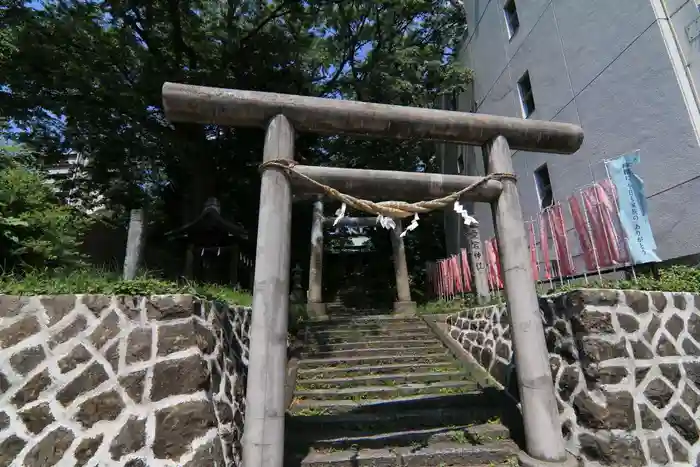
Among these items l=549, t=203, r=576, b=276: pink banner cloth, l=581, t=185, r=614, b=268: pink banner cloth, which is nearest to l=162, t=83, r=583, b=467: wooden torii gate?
l=581, t=185, r=614, b=268: pink banner cloth

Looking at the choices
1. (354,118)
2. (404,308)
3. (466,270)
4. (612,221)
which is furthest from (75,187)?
(612,221)

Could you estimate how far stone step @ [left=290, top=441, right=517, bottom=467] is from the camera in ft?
14.9

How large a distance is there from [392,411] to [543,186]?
7800 mm

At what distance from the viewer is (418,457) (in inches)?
183

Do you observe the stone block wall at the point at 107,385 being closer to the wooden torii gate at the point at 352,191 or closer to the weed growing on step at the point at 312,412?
the wooden torii gate at the point at 352,191

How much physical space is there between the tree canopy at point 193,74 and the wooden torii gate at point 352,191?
8341mm

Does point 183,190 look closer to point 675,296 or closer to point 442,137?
point 442,137

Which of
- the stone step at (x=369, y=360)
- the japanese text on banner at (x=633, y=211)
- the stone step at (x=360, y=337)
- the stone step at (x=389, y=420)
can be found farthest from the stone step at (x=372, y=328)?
the japanese text on banner at (x=633, y=211)

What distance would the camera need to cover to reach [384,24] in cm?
1446

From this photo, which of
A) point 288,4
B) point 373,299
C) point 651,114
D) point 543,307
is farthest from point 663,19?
point 373,299

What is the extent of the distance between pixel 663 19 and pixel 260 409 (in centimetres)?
915

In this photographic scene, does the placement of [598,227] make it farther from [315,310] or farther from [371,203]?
[315,310]

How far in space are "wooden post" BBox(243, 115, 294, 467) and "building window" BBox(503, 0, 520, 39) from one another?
10630mm

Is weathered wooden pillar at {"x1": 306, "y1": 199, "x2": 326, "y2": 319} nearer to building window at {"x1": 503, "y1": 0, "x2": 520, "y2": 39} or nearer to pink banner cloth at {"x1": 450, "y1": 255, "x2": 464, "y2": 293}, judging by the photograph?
pink banner cloth at {"x1": 450, "y1": 255, "x2": 464, "y2": 293}
